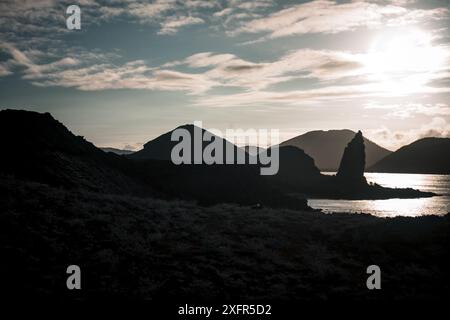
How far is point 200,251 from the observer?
1488 centimetres

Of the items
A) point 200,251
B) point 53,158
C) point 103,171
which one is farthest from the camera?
point 103,171

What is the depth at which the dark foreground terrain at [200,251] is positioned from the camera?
11641 mm

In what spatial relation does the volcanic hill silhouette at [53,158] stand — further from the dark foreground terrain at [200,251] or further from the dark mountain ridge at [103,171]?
the dark foreground terrain at [200,251]

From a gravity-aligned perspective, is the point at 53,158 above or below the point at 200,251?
above

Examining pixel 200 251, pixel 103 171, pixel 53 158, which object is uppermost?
pixel 53 158

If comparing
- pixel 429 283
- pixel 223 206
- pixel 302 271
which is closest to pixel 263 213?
pixel 223 206

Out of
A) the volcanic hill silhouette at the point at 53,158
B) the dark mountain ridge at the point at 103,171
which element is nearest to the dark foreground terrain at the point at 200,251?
the dark mountain ridge at the point at 103,171

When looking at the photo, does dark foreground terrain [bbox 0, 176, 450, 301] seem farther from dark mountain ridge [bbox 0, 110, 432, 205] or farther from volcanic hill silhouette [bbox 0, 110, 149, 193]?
volcanic hill silhouette [bbox 0, 110, 149, 193]

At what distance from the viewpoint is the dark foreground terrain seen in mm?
11641

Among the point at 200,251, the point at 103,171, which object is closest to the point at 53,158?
the point at 103,171

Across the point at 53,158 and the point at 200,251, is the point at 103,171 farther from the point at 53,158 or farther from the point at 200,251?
the point at 200,251

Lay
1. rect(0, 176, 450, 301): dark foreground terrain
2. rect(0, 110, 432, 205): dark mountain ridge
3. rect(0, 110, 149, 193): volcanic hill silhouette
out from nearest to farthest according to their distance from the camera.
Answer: rect(0, 176, 450, 301): dark foreground terrain, rect(0, 110, 149, 193): volcanic hill silhouette, rect(0, 110, 432, 205): dark mountain ridge

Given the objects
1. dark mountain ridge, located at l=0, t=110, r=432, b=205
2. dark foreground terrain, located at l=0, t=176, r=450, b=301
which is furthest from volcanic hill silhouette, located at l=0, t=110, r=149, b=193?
dark foreground terrain, located at l=0, t=176, r=450, b=301
